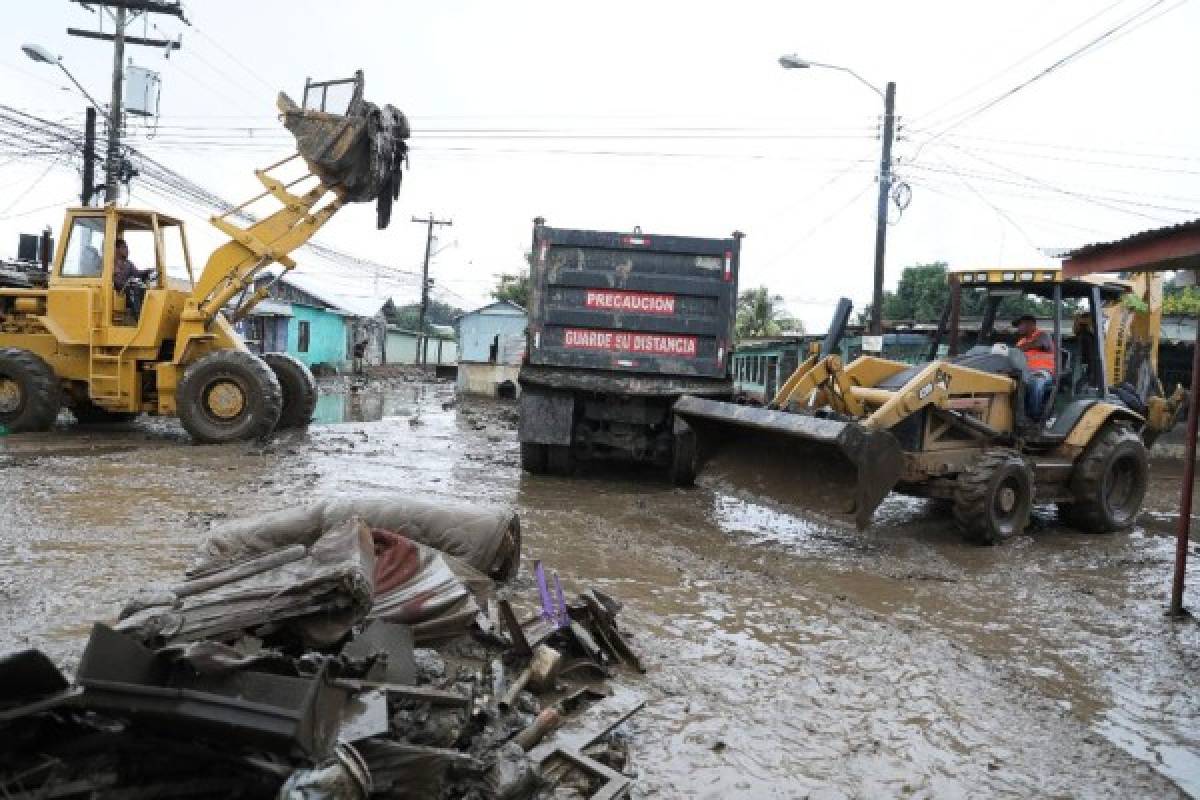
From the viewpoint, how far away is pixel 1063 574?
6656 mm

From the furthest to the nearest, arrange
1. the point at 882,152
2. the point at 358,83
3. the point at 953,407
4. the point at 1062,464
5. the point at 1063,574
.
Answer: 1. the point at 882,152
2. the point at 358,83
3. the point at 1062,464
4. the point at 953,407
5. the point at 1063,574

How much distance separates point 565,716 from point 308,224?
9.39 metres

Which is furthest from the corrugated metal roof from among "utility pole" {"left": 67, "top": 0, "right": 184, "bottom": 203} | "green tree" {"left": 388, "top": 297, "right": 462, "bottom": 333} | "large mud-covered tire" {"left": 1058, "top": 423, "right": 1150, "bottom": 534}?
"green tree" {"left": 388, "top": 297, "right": 462, "bottom": 333}

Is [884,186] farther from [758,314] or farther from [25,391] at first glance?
[758,314]

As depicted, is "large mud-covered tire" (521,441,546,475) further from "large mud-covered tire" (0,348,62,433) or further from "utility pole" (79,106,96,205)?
"utility pole" (79,106,96,205)

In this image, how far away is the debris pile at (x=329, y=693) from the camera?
90.9 inches

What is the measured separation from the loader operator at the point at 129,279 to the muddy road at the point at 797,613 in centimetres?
221

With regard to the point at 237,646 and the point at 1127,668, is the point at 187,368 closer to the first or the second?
the point at 237,646

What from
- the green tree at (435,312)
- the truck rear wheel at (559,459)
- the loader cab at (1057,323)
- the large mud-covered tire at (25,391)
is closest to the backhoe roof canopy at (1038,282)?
the loader cab at (1057,323)

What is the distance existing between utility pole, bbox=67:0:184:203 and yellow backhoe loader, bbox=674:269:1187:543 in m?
17.1

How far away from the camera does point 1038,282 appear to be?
786cm

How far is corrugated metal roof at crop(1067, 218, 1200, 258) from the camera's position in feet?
15.0

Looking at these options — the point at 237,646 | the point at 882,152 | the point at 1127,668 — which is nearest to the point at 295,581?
the point at 237,646

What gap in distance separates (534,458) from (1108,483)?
5.81 meters
